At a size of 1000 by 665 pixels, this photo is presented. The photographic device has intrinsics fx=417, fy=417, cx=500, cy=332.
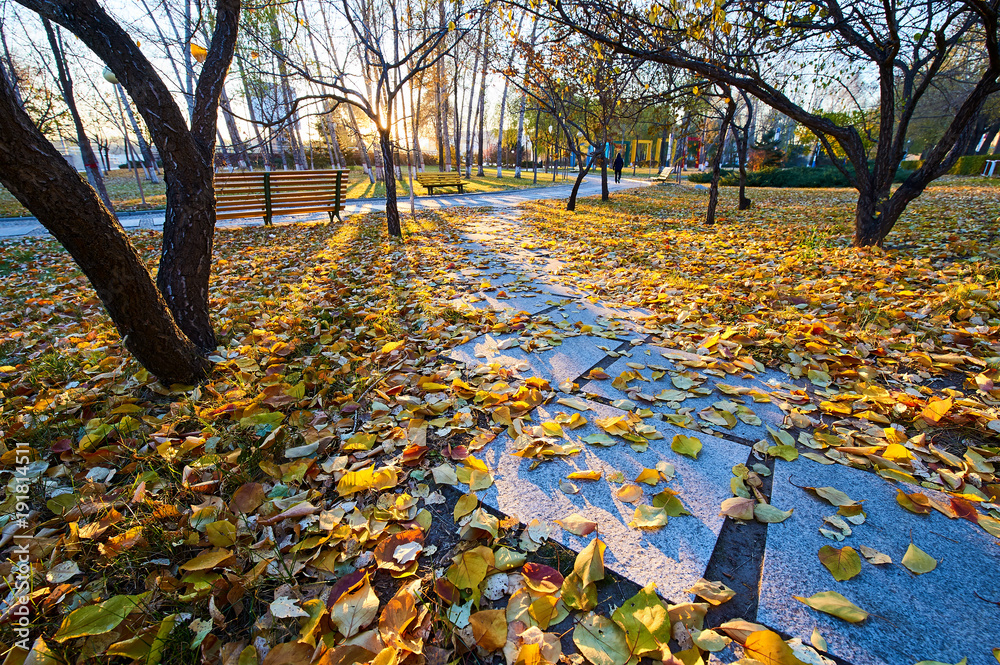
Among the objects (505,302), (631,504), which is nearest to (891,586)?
(631,504)

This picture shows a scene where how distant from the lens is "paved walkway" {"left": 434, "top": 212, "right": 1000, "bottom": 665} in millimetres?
1114

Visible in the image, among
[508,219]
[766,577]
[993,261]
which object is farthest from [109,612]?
[508,219]

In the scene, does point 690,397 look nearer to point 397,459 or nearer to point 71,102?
point 397,459

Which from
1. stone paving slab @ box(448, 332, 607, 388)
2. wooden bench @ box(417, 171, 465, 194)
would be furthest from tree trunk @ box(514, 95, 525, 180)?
stone paving slab @ box(448, 332, 607, 388)

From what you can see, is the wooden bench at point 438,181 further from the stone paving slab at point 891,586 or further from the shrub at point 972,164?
the shrub at point 972,164

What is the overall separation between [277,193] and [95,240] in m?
7.68

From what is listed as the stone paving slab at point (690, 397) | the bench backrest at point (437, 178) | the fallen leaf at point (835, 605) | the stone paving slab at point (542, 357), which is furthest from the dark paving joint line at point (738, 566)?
the bench backrest at point (437, 178)

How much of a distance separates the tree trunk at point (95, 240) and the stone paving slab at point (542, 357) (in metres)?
1.58

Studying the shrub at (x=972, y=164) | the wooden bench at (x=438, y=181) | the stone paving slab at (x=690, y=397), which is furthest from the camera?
the shrub at (x=972, y=164)

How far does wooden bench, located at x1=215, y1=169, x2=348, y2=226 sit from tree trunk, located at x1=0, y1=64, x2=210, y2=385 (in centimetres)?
669

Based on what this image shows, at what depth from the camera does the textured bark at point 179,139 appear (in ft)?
7.91

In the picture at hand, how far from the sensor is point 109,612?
1.17 meters

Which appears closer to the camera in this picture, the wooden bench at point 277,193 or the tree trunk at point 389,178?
the tree trunk at point 389,178

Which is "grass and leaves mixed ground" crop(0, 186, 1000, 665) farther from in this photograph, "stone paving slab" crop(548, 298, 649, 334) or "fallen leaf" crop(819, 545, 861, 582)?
"stone paving slab" crop(548, 298, 649, 334)
